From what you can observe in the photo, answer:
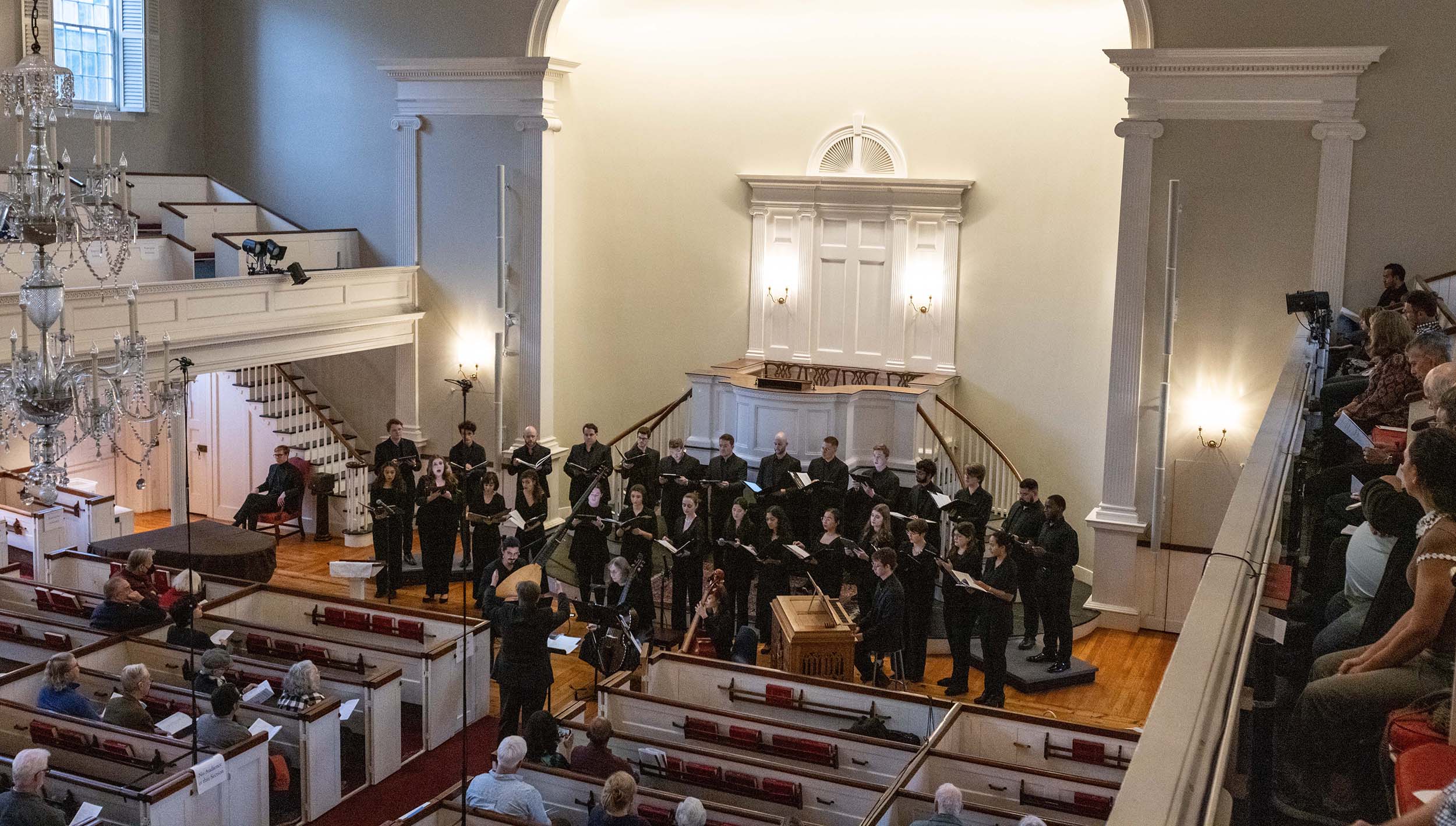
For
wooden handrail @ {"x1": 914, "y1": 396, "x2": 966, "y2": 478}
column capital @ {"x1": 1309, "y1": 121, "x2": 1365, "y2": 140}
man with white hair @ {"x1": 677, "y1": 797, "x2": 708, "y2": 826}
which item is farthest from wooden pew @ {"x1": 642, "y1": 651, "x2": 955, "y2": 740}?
column capital @ {"x1": 1309, "y1": 121, "x2": 1365, "y2": 140}

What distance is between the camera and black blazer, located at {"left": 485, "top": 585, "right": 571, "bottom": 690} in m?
9.21

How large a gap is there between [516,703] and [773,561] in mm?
2696

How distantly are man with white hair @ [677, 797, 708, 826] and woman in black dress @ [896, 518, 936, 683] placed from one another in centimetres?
422

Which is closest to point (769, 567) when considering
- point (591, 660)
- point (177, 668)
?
point (591, 660)

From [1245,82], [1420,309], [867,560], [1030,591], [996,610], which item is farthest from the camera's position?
[1245,82]

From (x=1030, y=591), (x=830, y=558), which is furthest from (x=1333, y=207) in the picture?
(x=830, y=558)

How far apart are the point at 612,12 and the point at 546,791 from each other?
36.5 feet

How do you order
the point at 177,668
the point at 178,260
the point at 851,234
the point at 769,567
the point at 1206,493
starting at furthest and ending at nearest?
the point at 851,234, the point at 178,260, the point at 1206,493, the point at 769,567, the point at 177,668

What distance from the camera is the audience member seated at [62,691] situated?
320 inches

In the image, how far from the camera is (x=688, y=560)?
12.0m

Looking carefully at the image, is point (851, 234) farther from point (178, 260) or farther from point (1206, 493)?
point (178, 260)

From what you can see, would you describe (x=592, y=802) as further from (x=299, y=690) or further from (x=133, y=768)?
(x=133, y=768)

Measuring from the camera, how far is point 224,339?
13297mm

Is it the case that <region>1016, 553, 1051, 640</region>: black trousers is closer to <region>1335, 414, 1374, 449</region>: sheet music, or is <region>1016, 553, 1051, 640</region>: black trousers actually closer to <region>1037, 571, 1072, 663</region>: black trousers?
<region>1037, 571, 1072, 663</region>: black trousers
